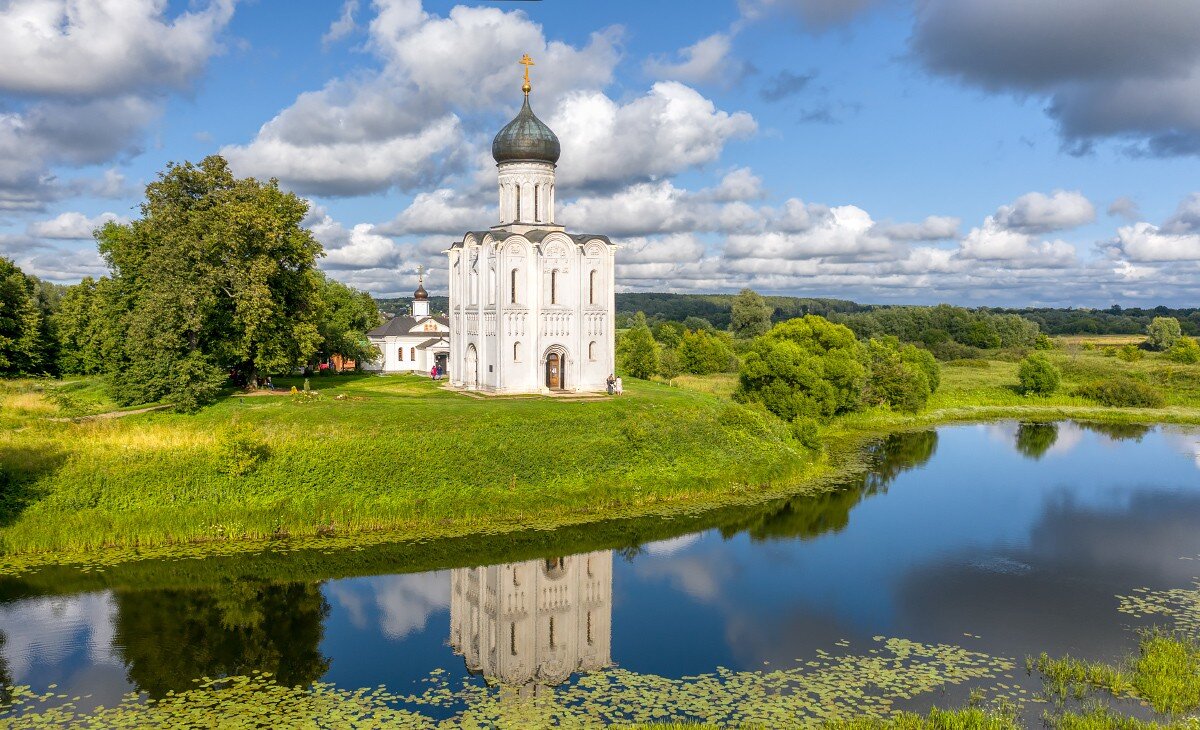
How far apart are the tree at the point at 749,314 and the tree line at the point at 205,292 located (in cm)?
6087

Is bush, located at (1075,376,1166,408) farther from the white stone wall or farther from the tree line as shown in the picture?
the tree line

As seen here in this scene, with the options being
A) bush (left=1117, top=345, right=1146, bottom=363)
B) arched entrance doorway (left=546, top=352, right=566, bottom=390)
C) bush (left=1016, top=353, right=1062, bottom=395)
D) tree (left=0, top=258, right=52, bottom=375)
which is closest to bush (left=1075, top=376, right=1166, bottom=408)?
bush (left=1016, top=353, right=1062, bottom=395)

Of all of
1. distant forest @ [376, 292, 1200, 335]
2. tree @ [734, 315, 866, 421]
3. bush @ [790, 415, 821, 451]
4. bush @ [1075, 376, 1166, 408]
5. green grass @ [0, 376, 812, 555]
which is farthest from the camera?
distant forest @ [376, 292, 1200, 335]

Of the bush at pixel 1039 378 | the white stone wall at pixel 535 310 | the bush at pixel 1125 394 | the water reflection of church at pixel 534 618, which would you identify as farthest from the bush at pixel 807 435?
the bush at pixel 1125 394

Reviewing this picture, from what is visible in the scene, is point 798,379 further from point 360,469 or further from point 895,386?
point 360,469

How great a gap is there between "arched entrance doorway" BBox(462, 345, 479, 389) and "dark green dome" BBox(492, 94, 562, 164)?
792cm

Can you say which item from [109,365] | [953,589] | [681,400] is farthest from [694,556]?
[109,365]

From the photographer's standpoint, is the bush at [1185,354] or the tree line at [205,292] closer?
the tree line at [205,292]

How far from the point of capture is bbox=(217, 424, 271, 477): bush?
20.9 meters

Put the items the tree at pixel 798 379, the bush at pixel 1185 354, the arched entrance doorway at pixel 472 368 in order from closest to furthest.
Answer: the arched entrance doorway at pixel 472 368, the tree at pixel 798 379, the bush at pixel 1185 354

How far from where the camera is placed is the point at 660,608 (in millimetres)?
16641

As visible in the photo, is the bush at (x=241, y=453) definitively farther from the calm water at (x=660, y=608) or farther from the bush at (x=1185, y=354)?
the bush at (x=1185, y=354)

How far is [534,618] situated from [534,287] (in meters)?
17.5

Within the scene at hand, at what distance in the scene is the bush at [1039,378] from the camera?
48.9m
